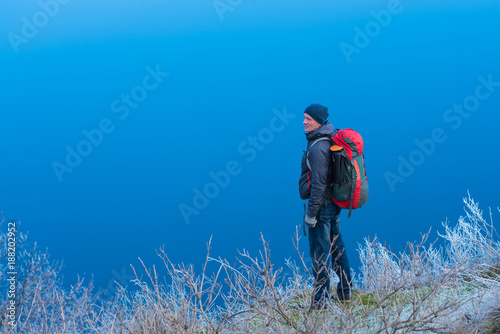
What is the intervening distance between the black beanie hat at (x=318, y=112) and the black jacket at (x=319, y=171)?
0.07 metres

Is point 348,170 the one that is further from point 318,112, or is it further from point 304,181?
point 318,112

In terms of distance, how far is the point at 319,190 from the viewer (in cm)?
545

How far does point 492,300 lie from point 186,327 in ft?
9.60

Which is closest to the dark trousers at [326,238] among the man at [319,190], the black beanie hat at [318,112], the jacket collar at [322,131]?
the man at [319,190]

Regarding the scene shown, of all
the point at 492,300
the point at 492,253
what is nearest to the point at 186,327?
the point at 492,300

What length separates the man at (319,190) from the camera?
17.9 feet

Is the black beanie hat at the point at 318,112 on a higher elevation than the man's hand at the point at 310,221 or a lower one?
higher

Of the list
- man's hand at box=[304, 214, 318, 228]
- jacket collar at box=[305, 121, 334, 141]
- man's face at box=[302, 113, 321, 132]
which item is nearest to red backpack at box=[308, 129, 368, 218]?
jacket collar at box=[305, 121, 334, 141]

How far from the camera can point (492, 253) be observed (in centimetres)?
685

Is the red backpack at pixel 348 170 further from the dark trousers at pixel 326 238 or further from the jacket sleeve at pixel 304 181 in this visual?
the jacket sleeve at pixel 304 181

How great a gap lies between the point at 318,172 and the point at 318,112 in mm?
668

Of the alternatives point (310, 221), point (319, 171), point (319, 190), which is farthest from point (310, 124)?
point (310, 221)

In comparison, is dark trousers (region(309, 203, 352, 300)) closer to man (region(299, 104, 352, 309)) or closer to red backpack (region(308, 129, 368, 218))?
man (region(299, 104, 352, 309))

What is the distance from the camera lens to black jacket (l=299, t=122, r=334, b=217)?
545 centimetres
